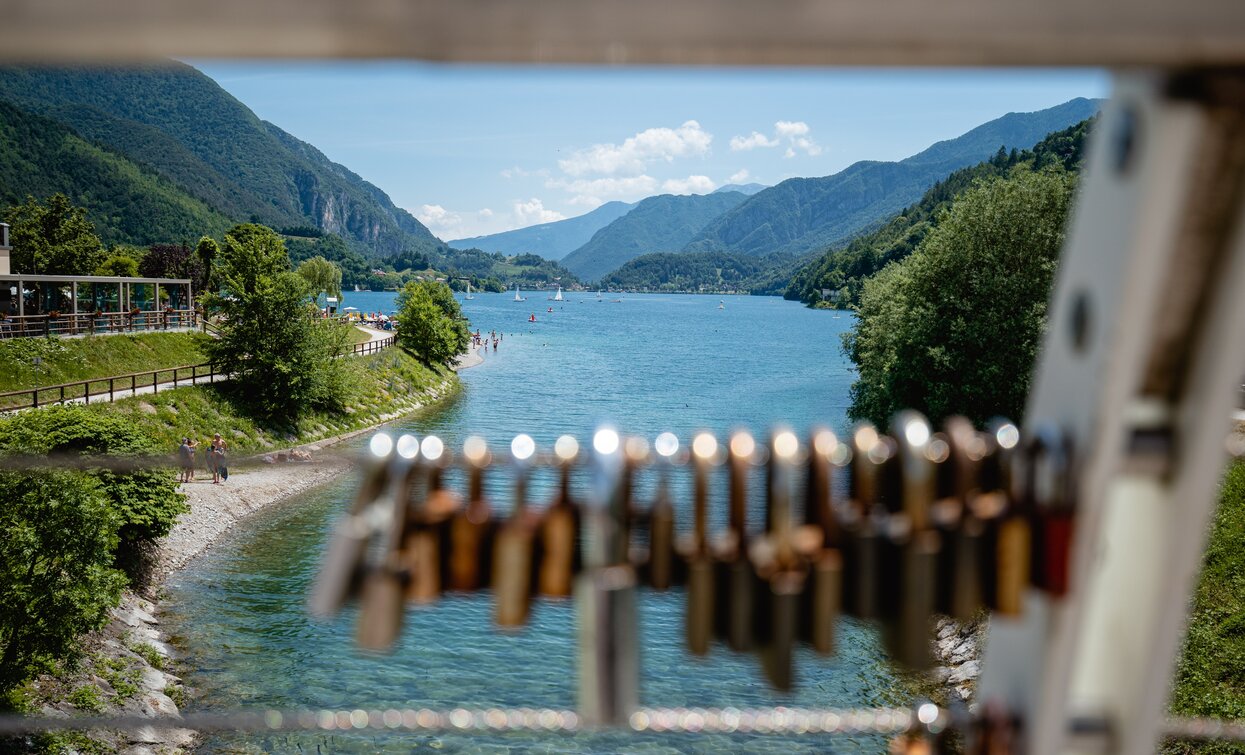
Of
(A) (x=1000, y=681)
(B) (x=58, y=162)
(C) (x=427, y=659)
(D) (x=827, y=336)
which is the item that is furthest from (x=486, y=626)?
(B) (x=58, y=162)

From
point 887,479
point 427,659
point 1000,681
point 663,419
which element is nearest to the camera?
point 887,479

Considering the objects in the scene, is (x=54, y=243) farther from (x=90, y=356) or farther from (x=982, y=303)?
(x=982, y=303)

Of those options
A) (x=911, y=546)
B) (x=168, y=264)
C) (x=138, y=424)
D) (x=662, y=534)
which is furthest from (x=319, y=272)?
(x=911, y=546)

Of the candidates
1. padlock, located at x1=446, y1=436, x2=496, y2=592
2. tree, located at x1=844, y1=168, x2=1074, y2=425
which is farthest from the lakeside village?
tree, located at x1=844, y1=168, x2=1074, y2=425

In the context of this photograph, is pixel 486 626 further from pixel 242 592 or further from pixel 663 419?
pixel 663 419

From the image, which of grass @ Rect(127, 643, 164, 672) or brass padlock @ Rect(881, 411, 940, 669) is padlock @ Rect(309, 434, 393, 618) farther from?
grass @ Rect(127, 643, 164, 672)
